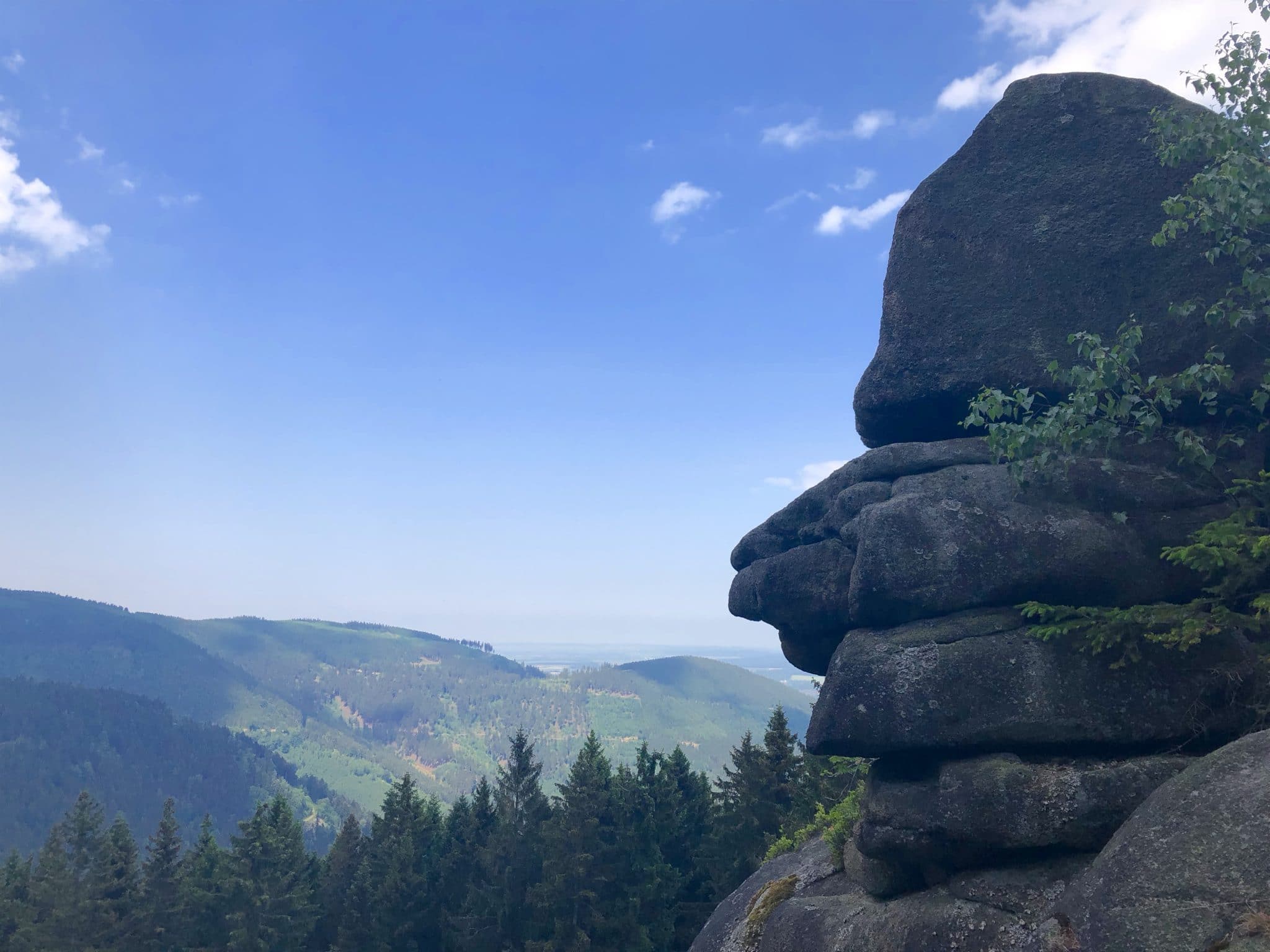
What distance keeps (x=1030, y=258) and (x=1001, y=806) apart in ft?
36.4

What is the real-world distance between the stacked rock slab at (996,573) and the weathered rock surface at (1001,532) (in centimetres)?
4

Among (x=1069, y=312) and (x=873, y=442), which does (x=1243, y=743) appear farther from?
(x=873, y=442)

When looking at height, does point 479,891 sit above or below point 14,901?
above

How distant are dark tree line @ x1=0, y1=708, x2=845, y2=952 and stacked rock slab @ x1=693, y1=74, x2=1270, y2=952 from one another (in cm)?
2241

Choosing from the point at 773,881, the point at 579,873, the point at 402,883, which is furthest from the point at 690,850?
the point at 773,881

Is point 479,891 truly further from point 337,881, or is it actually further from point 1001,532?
point 1001,532

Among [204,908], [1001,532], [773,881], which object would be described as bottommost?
[204,908]

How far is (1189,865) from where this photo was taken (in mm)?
9422

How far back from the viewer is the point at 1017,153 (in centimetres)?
1823

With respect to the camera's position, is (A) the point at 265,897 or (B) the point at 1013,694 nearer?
(B) the point at 1013,694

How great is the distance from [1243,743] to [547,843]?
42114mm

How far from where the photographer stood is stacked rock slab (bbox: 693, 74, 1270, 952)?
515 inches

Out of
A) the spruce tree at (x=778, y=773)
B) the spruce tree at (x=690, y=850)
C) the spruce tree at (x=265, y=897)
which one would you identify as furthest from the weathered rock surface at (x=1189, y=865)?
the spruce tree at (x=265, y=897)

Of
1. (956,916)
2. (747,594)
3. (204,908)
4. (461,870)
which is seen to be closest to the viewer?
(956,916)
